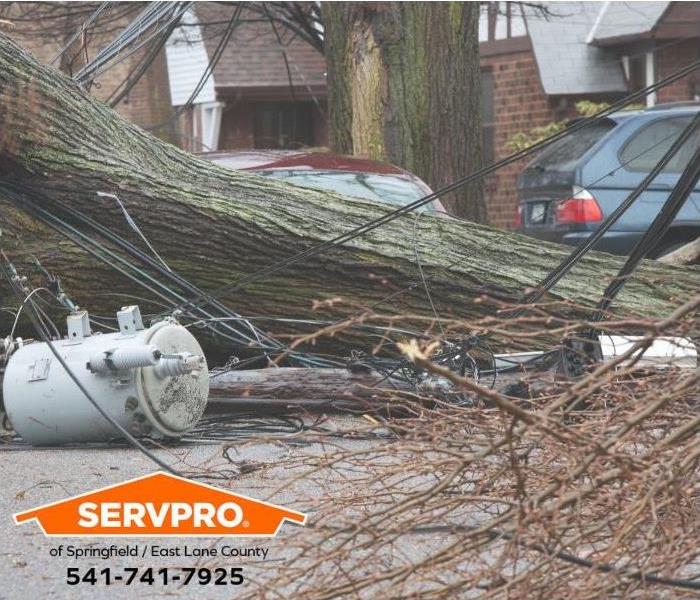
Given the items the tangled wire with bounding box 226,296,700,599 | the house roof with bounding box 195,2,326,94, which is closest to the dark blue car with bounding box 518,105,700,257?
the tangled wire with bounding box 226,296,700,599

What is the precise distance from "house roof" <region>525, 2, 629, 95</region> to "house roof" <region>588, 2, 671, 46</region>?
20 centimetres

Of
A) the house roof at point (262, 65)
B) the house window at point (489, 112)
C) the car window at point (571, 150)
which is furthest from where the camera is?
the house roof at point (262, 65)

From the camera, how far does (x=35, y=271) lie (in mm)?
8094

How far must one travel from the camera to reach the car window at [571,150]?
13039mm

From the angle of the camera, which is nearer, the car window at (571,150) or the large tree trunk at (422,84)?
the large tree trunk at (422,84)

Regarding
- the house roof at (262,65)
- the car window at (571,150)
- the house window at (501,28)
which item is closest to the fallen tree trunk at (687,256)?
the car window at (571,150)

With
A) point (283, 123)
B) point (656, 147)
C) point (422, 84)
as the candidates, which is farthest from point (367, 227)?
point (283, 123)

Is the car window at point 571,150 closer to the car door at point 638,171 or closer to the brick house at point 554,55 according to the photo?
the car door at point 638,171

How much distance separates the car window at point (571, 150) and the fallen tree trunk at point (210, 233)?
4.50 meters

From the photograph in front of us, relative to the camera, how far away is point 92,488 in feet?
19.4

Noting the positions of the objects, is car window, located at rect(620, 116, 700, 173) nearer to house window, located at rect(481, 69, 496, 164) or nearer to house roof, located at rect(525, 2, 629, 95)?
house roof, located at rect(525, 2, 629, 95)

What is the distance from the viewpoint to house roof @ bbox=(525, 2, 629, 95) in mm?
22719

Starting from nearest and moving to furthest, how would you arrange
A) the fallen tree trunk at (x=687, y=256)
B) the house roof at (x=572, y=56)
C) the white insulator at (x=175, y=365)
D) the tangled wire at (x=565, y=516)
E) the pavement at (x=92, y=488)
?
the tangled wire at (x=565, y=516) → the pavement at (x=92, y=488) → the white insulator at (x=175, y=365) → the fallen tree trunk at (x=687, y=256) → the house roof at (x=572, y=56)

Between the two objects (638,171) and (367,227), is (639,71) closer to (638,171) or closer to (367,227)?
(638,171)
